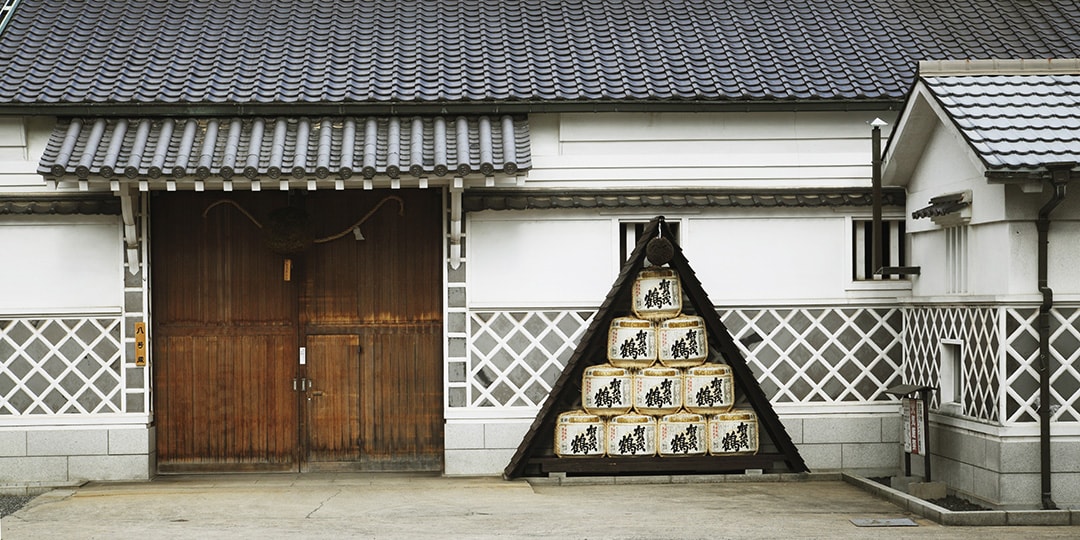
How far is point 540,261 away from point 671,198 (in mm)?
1767

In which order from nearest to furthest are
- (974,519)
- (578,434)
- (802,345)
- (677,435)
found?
(974,519) < (578,434) < (677,435) < (802,345)

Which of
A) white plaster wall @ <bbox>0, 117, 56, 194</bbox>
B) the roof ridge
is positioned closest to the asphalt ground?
white plaster wall @ <bbox>0, 117, 56, 194</bbox>

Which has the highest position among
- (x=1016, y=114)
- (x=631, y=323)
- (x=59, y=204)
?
(x=1016, y=114)

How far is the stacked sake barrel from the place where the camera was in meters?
14.7

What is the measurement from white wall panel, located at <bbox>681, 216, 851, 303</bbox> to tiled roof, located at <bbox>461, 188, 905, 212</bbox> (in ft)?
0.85

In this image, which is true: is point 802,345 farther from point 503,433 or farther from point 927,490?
point 503,433

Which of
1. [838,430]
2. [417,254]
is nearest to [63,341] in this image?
A: [417,254]

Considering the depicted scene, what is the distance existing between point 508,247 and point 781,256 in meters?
3.33

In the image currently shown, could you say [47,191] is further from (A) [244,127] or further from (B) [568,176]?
(B) [568,176]

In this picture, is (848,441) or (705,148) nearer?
(848,441)

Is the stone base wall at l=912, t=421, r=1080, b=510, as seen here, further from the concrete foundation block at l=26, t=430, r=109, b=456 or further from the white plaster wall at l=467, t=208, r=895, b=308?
the concrete foundation block at l=26, t=430, r=109, b=456

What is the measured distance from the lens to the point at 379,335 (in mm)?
15648

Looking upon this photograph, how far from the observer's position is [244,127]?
14930 millimetres

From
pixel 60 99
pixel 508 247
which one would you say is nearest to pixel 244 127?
pixel 60 99
